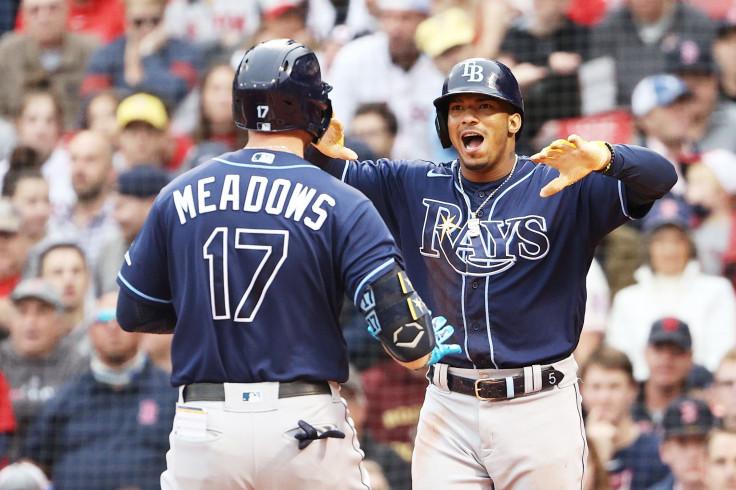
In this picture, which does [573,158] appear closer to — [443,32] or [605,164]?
[605,164]

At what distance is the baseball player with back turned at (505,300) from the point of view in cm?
376

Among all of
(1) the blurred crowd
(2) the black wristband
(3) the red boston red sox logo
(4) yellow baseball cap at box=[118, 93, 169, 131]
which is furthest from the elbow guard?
(4) yellow baseball cap at box=[118, 93, 169, 131]

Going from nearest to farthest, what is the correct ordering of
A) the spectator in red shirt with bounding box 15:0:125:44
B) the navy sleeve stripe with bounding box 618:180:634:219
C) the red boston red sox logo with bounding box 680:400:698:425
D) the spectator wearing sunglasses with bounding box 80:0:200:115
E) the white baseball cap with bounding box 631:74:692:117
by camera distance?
the navy sleeve stripe with bounding box 618:180:634:219 < the red boston red sox logo with bounding box 680:400:698:425 < the white baseball cap with bounding box 631:74:692:117 < the spectator wearing sunglasses with bounding box 80:0:200:115 < the spectator in red shirt with bounding box 15:0:125:44

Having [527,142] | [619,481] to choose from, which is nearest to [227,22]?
[527,142]

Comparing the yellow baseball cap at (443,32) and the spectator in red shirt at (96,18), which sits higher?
the spectator in red shirt at (96,18)

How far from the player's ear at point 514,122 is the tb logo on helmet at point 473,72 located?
0.19m

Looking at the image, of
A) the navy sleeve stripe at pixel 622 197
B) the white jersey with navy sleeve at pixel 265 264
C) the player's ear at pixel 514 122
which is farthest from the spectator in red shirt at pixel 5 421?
the navy sleeve stripe at pixel 622 197

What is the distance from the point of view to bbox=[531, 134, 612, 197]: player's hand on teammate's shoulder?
351 centimetres

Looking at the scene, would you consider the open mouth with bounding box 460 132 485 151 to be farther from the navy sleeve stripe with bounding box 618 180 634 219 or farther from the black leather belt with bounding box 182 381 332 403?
the black leather belt with bounding box 182 381 332 403

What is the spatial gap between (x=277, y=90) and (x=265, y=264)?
20.0 inches

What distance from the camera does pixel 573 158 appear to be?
3.55m

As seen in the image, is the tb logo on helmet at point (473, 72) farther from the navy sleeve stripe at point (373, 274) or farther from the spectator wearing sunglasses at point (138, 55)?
the spectator wearing sunglasses at point (138, 55)

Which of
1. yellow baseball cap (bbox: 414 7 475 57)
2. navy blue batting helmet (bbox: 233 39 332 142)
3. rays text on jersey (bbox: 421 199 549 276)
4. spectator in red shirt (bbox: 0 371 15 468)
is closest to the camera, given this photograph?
navy blue batting helmet (bbox: 233 39 332 142)

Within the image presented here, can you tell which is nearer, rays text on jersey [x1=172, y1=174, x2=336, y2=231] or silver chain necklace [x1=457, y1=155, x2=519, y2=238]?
rays text on jersey [x1=172, y1=174, x2=336, y2=231]
